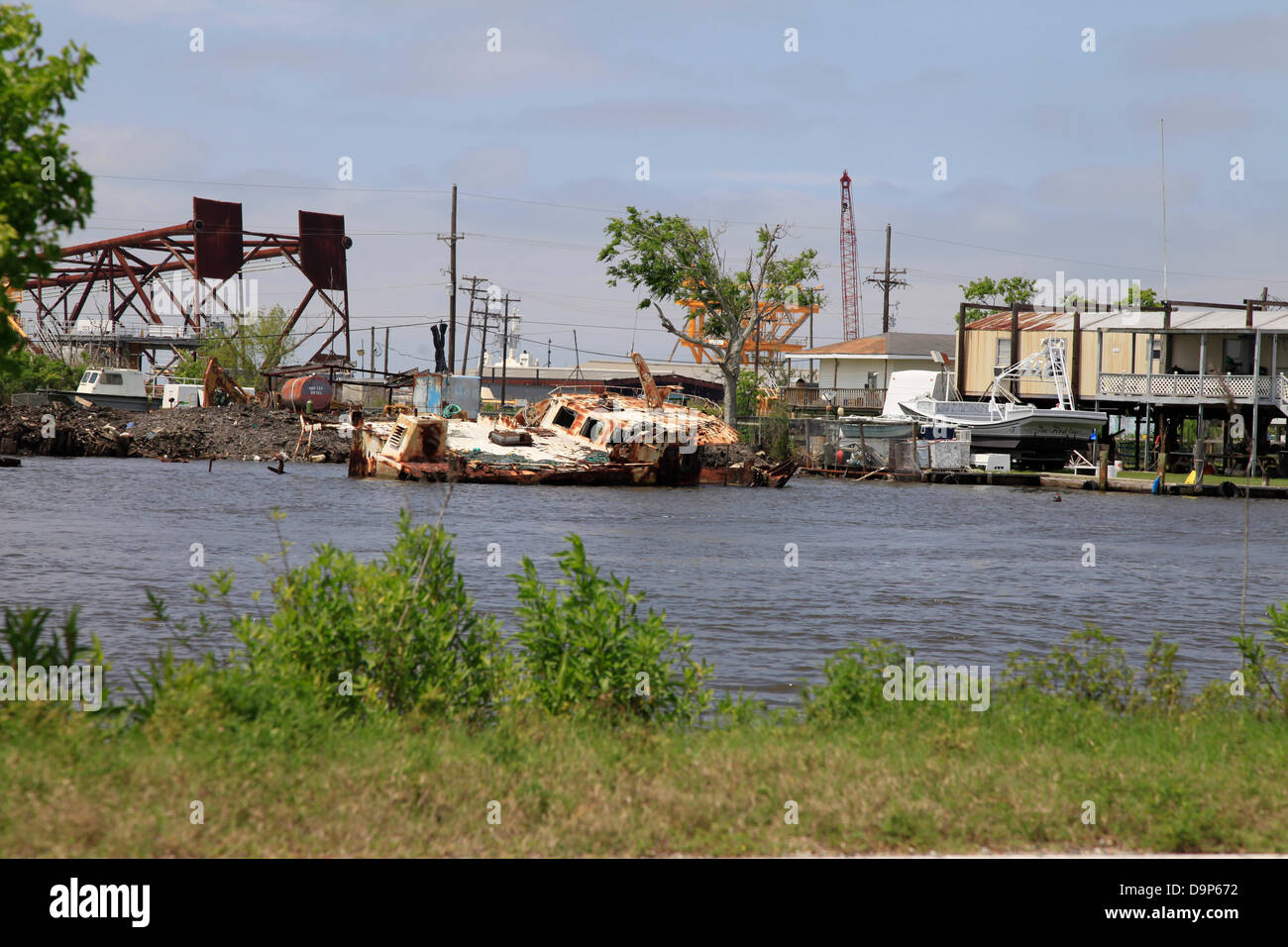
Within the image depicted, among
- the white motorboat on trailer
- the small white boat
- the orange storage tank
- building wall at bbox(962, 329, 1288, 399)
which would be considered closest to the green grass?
building wall at bbox(962, 329, 1288, 399)

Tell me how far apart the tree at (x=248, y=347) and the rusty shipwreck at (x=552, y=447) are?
52.6 m

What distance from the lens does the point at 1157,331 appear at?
181 feet

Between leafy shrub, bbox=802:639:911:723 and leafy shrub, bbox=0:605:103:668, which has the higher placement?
leafy shrub, bbox=0:605:103:668

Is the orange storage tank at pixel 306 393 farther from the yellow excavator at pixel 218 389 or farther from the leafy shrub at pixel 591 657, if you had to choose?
the leafy shrub at pixel 591 657

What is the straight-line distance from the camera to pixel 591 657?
8609 mm

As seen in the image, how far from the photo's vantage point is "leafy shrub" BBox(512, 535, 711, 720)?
8453mm

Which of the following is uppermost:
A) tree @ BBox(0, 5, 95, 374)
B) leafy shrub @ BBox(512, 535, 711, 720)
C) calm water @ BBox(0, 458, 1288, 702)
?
tree @ BBox(0, 5, 95, 374)

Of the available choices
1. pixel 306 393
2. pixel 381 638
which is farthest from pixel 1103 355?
pixel 381 638

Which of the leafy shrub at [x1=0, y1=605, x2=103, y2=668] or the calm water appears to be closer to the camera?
the leafy shrub at [x1=0, y1=605, x2=103, y2=668]

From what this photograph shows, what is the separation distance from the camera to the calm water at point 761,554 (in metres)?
16.0

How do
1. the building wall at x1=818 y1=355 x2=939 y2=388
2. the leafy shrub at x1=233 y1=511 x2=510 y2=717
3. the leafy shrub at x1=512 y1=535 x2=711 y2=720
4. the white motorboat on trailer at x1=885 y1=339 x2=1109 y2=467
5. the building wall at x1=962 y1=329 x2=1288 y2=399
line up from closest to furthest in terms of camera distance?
the leafy shrub at x1=233 y1=511 x2=510 y2=717 → the leafy shrub at x1=512 y1=535 x2=711 y2=720 → the building wall at x1=962 y1=329 x2=1288 y2=399 → the white motorboat on trailer at x1=885 y1=339 x2=1109 y2=467 → the building wall at x1=818 y1=355 x2=939 y2=388

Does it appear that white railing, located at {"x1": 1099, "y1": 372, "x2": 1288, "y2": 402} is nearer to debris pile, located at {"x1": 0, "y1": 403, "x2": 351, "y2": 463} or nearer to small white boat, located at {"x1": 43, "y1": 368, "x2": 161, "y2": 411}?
debris pile, located at {"x1": 0, "y1": 403, "x2": 351, "y2": 463}

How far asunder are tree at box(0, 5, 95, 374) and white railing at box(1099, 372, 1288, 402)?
47755 mm

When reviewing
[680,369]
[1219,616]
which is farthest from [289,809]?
[680,369]
